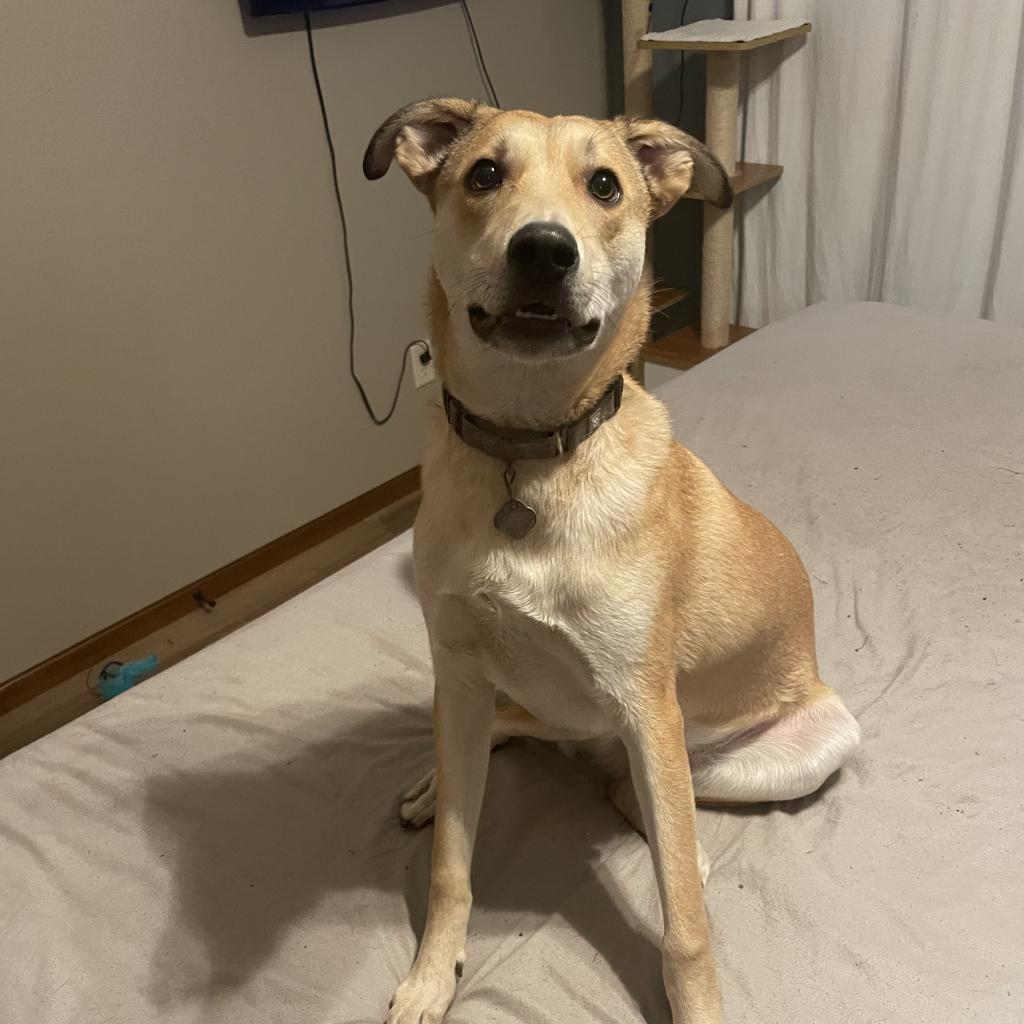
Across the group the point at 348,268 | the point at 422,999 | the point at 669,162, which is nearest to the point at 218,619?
the point at 348,268

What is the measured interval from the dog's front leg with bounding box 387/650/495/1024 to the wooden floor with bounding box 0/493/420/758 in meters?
1.56

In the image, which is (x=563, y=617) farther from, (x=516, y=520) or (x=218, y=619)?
(x=218, y=619)

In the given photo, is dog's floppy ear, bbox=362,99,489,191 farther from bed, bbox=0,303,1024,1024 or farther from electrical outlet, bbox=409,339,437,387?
electrical outlet, bbox=409,339,437,387

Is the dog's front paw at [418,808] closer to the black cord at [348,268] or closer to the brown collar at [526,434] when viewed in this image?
the brown collar at [526,434]

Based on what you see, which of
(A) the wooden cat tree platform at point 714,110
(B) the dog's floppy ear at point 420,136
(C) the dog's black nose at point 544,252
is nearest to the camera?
(C) the dog's black nose at point 544,252

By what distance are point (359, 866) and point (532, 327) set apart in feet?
2.76

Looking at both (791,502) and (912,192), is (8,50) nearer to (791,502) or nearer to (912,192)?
(791,502)

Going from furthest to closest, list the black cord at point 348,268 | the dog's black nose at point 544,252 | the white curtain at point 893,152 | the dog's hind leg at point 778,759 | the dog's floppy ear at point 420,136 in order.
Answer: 1. the white curtain at point 893,152
2. the black cord at point 348,268
3. the dog's hind leg at point 778,759
4. the dog's floppy ear at point 420,136
5. the dog's black nose at point 544,252

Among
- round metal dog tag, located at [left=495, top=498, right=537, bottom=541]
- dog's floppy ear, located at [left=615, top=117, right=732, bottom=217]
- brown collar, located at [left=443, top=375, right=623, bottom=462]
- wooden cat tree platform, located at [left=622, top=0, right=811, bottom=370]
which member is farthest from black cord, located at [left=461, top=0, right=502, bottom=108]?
round metal dog tag, located at [left=495, top=498, right=537, bottom=541]

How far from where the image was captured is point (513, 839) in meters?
1.37

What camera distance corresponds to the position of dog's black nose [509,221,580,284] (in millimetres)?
946

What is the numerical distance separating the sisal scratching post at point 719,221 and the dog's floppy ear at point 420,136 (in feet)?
5.35

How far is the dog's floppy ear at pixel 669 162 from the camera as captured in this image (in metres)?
1.21

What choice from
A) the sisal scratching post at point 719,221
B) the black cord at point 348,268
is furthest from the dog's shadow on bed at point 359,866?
the sisal scratching post at point 719,221
